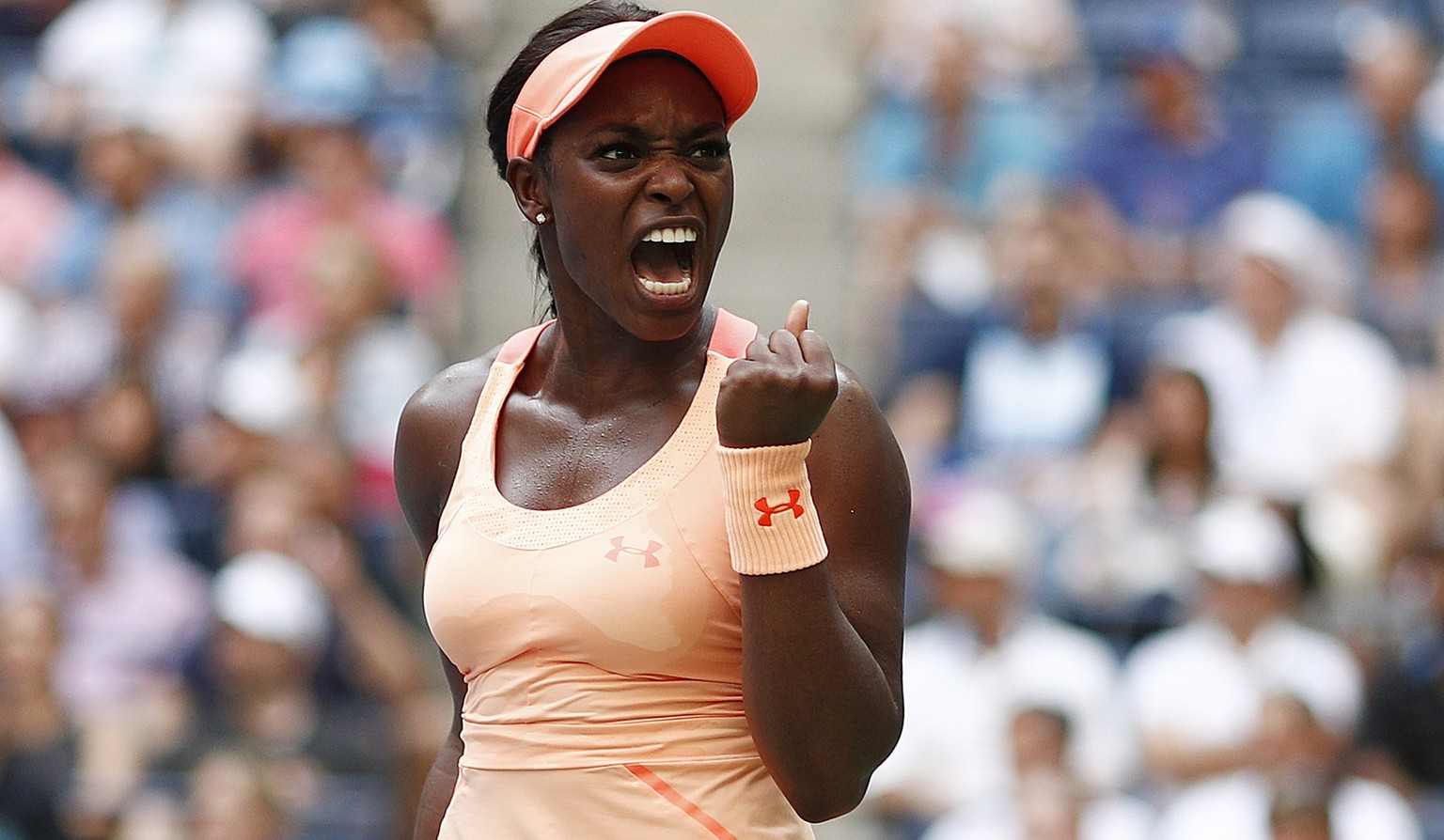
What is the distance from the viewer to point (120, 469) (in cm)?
618

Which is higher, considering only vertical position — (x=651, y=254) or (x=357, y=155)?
(x=651, y=254)

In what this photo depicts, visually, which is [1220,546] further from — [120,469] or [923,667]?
[120,469]

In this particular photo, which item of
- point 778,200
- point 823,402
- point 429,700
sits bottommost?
point 429,700

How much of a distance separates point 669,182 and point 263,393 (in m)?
4.34

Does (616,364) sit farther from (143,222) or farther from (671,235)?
(143,222)

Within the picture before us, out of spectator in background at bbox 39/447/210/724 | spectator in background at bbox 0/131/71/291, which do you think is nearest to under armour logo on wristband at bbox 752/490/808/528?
spectator in background at bbox 39/447/210/724

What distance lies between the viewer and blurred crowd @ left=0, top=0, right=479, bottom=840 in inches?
215

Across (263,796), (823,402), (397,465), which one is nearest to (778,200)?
(263,796)

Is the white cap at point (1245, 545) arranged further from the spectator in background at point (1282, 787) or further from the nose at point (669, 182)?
the nose at point (669, 182)

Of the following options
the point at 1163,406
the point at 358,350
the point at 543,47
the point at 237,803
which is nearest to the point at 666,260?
the point at 543,47

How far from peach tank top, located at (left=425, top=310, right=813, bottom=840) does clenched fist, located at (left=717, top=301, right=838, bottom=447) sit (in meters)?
0.16

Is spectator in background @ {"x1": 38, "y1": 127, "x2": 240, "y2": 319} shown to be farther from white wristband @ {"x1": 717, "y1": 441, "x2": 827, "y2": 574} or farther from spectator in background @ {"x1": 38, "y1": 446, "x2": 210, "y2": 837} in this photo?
white wristband @ {"x1": 717, "y1": 441, "x2": 827, "y2": 574}

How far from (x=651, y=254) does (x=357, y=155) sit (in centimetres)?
479

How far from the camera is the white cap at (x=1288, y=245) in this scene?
6215mm
